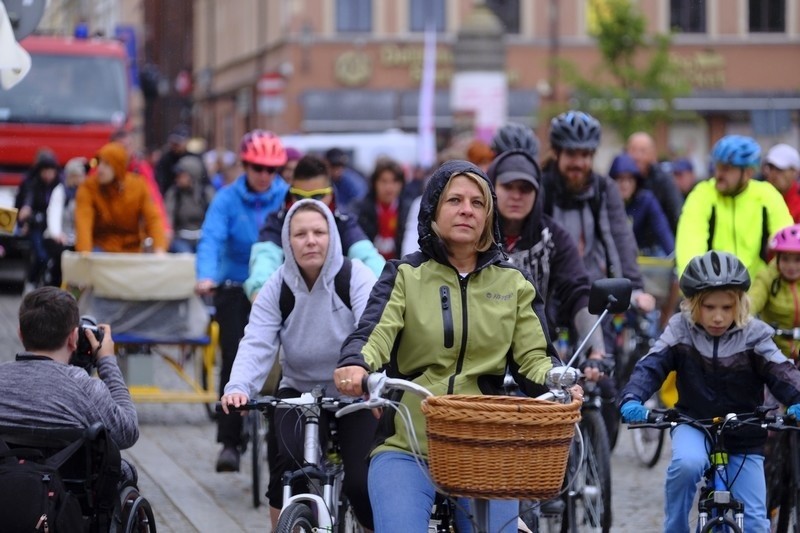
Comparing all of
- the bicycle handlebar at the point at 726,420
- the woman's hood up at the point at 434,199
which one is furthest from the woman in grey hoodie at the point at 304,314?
the woman's hood up at the point at 434,199

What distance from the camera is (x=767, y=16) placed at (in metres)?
56.0

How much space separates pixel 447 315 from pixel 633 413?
3.51ft

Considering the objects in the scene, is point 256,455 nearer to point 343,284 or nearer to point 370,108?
point 343,284

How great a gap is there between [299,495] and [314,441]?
36 cm

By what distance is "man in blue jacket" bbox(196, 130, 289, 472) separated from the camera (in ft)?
32.6

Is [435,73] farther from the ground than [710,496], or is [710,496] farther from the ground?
[435,73]

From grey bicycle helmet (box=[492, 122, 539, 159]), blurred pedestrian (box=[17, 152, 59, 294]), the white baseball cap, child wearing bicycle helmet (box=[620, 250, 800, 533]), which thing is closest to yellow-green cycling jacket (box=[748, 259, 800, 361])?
child wearing bicycle helmet (box=[620, 250, 800, 533])

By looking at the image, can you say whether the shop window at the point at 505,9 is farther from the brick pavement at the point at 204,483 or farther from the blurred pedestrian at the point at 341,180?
the brick pavement at the point at 204,483

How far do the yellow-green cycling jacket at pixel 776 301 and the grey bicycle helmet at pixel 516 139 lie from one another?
1.73m

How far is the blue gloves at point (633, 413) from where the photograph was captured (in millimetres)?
6141

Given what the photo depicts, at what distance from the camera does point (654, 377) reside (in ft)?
21.3

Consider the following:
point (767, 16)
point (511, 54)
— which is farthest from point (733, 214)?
point (767, 16)

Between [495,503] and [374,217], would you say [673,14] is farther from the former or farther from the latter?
[495,503]

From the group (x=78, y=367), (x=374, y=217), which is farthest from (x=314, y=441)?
(x=374, y=217)
